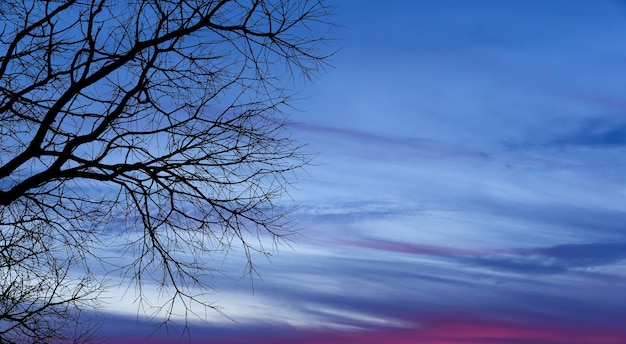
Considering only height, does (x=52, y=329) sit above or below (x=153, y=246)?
below

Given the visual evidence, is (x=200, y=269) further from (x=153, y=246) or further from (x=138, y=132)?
(x=138, y=132)

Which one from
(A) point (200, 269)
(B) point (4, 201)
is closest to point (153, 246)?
(A) point (200, 269)

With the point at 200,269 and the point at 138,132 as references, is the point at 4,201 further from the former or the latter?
the point at 200,269

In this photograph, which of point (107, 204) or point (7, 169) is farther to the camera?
point (107, 204)

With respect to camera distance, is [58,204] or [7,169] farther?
[58,204]

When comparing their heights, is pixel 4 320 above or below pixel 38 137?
below

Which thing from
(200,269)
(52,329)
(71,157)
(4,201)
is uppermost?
(71,157)

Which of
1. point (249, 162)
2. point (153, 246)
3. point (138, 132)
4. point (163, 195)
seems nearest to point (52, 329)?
point (153, 246)

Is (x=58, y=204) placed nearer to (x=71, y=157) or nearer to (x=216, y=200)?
(x=71, y=157)

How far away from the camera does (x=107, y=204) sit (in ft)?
25.9

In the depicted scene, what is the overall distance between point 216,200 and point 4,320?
259 centimetres

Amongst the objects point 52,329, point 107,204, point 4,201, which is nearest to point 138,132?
point 107,204

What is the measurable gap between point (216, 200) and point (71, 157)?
5.21 feet

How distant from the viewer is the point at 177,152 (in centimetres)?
759
